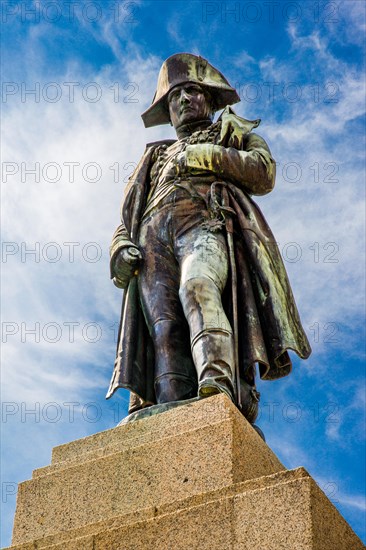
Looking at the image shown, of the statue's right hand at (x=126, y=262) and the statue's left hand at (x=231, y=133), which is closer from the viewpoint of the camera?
the statue's right hand at (x=126, y=262)

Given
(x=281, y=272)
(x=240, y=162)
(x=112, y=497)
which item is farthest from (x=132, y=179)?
(x=112, y=497)

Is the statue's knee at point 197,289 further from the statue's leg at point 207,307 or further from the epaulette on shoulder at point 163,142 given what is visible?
the epaulette on shoulder at point 163,142

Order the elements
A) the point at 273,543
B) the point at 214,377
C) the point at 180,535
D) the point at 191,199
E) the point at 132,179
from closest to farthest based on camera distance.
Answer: the point at 273,543, the point at 180,535, the point at 214,377, the point at 191,199, the point at 132,179

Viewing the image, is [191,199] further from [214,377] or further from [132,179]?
[214,377]

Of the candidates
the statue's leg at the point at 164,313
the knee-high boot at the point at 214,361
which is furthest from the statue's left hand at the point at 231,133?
the knee-high boot at the point at 214,361

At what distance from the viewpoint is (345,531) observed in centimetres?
587

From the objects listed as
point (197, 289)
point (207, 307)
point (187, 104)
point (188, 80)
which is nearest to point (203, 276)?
point (197, 289)

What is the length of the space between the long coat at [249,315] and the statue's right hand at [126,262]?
56 millimetres

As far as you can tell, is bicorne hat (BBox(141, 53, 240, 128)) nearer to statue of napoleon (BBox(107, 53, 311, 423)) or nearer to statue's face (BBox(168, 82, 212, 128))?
statue's face (BBox(168, 82, 212, 128))

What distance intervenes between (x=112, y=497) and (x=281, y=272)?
107 inches

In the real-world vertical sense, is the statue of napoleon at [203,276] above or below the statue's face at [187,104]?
below

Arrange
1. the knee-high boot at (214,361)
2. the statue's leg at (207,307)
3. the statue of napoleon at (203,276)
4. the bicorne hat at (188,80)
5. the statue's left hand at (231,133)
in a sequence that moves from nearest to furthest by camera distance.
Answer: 1. the knee-high boot at (214,361)
2. the statue's leg at (207,307)
3. the statue of napoleon at (203,276)
4. the statue's left hand at (231,133)
5. the bicorne hat at (188,80)

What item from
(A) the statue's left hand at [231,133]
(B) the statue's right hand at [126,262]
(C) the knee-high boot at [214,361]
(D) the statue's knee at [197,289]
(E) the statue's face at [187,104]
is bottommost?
(C) the knee-high boot at [214,361]

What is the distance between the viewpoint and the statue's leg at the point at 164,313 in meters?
7.92
